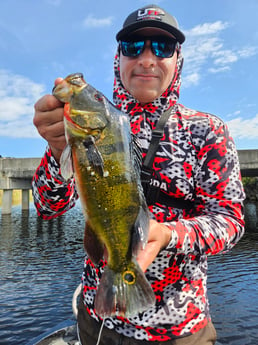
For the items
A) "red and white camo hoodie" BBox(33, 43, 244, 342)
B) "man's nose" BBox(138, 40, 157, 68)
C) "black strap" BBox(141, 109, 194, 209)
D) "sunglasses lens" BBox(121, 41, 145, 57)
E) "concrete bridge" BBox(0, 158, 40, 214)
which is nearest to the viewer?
"red and white camo hoodie" BBox(33, 43, 244, 342)

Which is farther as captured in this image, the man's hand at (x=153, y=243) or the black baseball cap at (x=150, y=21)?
the black baseball cap at (x=150, y=21)

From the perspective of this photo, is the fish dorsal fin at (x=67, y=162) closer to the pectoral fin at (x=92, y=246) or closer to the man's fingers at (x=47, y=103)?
the man's fingers at (x=47, y=103)

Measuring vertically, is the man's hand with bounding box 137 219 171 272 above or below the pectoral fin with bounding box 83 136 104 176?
below

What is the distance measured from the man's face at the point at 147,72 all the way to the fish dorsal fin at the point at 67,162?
1138mm

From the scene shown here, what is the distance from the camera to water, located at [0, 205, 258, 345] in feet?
34.1

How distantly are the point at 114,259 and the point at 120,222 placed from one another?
29cm

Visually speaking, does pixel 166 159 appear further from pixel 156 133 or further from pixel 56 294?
pixel 56 294

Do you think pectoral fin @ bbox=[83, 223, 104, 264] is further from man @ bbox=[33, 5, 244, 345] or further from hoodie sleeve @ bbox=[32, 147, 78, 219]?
hoodie sleeve @ bbox=[32, 147, 78, 219]

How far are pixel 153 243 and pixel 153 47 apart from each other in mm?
1946

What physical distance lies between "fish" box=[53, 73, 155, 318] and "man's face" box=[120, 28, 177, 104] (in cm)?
76

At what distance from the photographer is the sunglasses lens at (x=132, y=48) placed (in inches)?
123

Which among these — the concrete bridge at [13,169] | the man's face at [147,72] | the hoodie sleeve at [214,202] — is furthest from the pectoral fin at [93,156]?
the concrete bridge at [13,169]

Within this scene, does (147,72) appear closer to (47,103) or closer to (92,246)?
(47,103)

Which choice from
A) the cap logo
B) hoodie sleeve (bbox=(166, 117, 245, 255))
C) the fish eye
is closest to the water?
hoodie sleeve (bbox=(166, 117, 245, 255))
